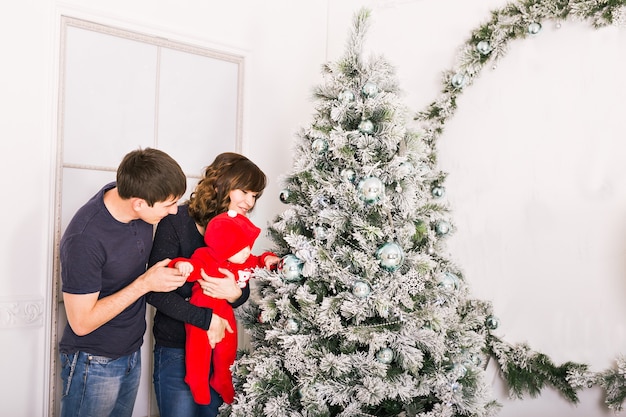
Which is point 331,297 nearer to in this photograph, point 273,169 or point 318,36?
point 273,169

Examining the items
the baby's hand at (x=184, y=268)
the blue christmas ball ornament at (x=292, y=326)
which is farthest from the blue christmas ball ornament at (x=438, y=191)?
the baby's hand at (x=184, y=268)

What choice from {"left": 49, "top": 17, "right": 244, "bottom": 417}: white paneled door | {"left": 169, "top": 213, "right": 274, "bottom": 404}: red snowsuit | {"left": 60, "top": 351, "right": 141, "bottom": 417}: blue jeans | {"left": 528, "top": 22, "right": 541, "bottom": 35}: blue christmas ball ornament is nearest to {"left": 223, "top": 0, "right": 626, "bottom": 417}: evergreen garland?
{"left": 169, "top": 213, "right": 274, "bottom": 404}: red snowsuit

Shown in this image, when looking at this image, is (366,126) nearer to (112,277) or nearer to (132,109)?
(112,277)

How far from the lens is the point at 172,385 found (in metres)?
2.10

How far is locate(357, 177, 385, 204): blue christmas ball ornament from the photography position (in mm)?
1808

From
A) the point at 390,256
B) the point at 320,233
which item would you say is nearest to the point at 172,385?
the point at 320,233

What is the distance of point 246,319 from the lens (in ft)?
7.30

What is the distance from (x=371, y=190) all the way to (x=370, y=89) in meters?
0.36

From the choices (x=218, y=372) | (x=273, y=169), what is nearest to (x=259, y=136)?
(x=273, y=169)

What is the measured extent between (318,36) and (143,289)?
1.98 meters

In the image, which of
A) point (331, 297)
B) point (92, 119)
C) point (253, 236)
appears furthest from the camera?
point (92, 119)

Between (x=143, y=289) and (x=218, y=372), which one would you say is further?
(x=218, y=372)

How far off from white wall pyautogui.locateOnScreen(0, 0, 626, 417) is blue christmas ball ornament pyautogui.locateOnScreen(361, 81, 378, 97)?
0.23 metres

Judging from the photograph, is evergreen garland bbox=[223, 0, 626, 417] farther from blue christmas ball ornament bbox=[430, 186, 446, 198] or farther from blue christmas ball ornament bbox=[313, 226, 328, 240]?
blue christmas ball ornament bbox=[430, 186, 446, 198]
